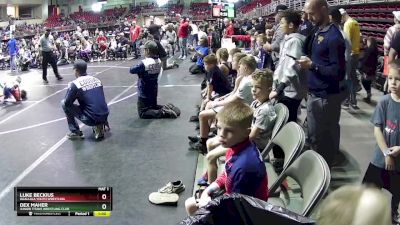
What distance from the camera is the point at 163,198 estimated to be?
443cm

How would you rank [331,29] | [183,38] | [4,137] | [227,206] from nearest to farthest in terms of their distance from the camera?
[227,206] → [331,29] → [4,137] → [183,38]

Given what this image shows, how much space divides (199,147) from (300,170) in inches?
127

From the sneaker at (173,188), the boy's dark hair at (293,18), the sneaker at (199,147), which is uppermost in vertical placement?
the boy's dark hair at (293,18)

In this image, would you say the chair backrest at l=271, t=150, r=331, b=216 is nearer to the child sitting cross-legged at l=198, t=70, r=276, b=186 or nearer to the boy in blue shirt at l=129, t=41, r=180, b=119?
the child sitting cross-legged at l=198, t=70, r=276, b=186

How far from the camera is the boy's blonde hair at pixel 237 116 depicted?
9.38ft

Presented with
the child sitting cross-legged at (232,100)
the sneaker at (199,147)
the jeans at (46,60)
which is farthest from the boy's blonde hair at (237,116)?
the jeans at (46,60)

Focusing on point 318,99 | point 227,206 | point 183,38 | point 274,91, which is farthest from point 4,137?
point 183,38

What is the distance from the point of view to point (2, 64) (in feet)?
61.7

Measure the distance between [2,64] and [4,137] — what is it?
1278cm

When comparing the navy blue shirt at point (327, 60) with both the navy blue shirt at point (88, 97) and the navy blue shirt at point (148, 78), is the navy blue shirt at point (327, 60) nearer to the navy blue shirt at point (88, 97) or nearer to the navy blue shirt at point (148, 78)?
the navy blue shirt at point (88, 97)

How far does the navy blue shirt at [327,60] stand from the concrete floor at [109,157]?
1.69 metres

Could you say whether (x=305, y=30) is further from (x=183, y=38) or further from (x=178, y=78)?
(x=183, y=38)

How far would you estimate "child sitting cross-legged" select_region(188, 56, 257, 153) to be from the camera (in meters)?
5.44
